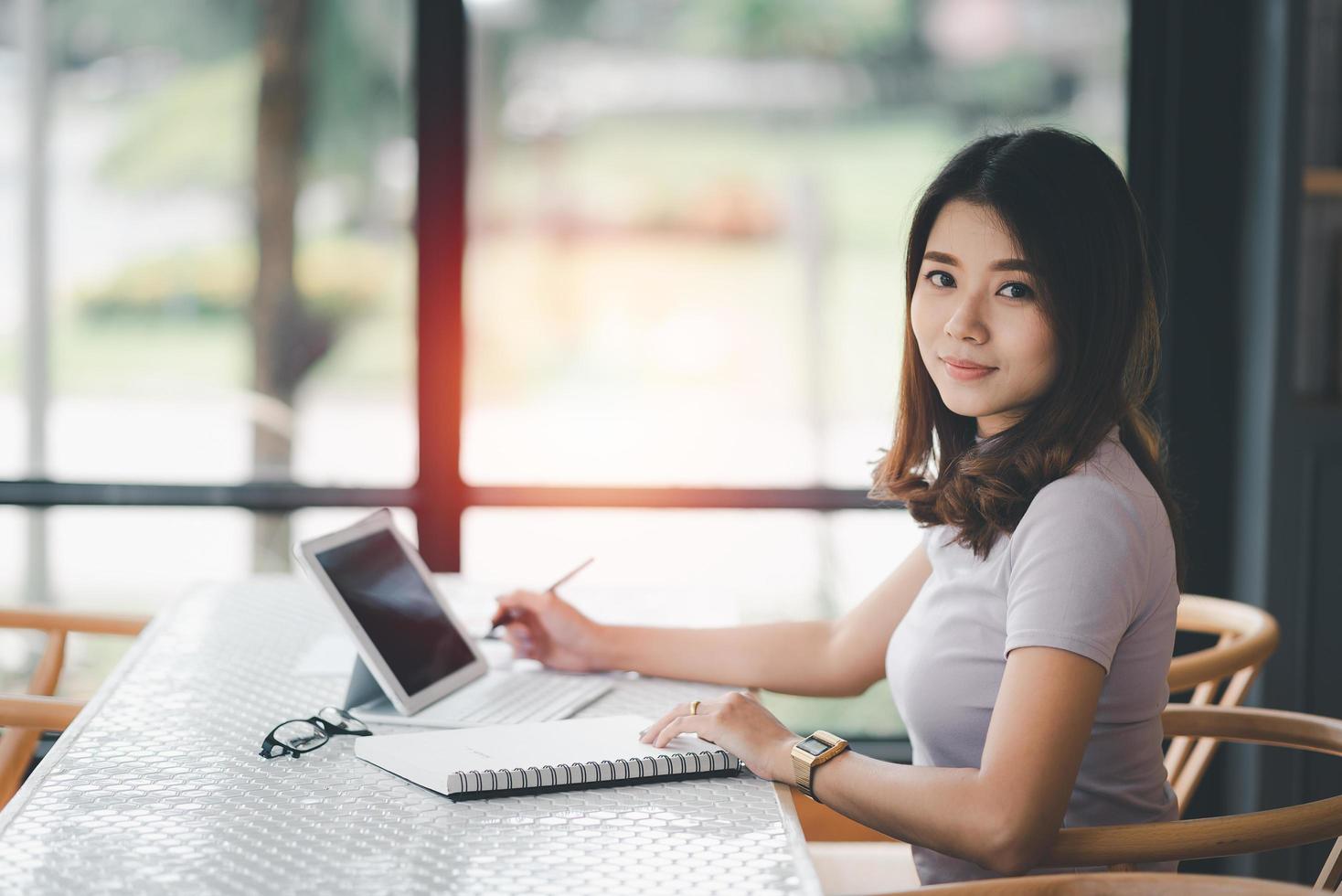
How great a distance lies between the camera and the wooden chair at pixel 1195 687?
173 cm

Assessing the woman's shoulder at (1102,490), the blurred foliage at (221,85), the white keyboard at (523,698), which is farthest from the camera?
the blurred foliage at (221,85)

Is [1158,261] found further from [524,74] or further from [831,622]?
[524,74]

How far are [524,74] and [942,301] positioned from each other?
1.53m

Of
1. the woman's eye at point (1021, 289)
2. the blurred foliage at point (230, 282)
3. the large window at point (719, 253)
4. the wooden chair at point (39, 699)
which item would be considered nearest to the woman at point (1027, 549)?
the woman's eye at point (1021, 289)

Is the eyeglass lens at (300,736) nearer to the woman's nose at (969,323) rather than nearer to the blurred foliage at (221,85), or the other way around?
the woman's nose at (969,323)

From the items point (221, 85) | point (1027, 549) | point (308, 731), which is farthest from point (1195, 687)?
point (221, 85)

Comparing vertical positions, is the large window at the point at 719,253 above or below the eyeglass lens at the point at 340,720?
above

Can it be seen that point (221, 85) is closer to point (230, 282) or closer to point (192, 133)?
point (192, 133)

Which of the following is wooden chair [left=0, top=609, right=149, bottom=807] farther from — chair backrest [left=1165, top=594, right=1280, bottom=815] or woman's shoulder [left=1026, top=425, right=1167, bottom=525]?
chair backrest [left=1165, top=594, right=1280, bottom=815]

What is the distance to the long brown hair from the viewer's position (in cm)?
136

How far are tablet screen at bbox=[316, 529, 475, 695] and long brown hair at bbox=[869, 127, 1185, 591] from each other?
2.19 feet

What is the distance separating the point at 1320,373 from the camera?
8.62 feet

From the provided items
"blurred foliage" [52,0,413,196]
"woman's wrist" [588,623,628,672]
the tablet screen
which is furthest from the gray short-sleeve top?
"blurred foliage" [52,0,413,196]

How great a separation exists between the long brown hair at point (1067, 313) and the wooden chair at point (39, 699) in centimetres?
117
